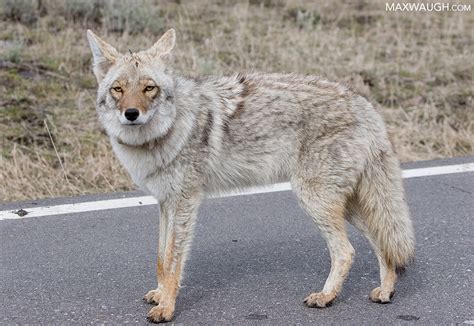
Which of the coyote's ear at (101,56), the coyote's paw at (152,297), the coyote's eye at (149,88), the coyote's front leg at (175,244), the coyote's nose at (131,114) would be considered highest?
the coyote's ear at (101,56)

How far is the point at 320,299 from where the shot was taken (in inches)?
178

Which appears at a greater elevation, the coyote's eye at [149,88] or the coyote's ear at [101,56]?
the coyote's ear at [101,56]

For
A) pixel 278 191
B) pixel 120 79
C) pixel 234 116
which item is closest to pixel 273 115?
pixel 234 116

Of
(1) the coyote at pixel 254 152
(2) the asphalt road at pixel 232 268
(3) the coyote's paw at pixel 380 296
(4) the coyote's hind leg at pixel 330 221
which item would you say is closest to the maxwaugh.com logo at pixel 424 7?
(2) the asphalt road at pixel 232 268

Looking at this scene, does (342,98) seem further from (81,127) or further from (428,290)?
(81,127)

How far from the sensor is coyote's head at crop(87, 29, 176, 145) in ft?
14.3

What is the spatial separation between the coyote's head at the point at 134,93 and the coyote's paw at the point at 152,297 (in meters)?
0.89

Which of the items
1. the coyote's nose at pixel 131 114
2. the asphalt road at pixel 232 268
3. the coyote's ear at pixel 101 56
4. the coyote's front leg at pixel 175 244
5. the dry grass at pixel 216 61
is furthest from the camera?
the dry grass at pixel 216 61

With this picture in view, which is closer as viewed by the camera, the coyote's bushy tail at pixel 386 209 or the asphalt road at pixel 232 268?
the asphalt road at pixel 232 268

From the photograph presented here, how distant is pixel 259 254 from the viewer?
5.37 m

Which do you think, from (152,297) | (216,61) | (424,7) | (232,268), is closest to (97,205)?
(232,268)

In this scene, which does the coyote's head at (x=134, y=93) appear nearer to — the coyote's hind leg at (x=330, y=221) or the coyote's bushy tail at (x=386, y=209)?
the coyote's hind leg at (x=330, y=221)

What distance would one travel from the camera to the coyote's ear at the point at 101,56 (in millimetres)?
4641

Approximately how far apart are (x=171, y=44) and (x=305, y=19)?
709 centimetres
